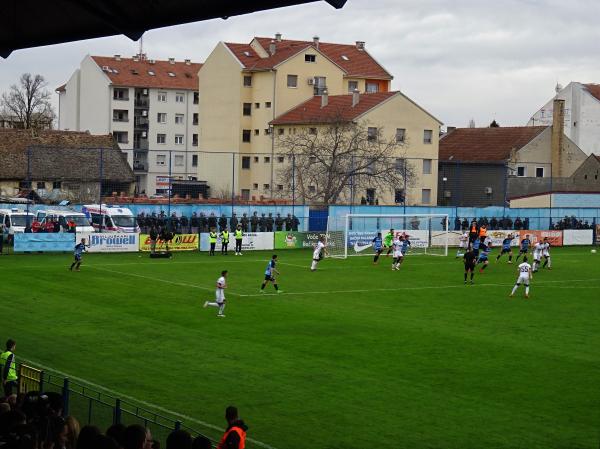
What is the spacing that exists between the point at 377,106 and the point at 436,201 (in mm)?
10357

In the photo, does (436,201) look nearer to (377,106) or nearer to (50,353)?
(377,106)

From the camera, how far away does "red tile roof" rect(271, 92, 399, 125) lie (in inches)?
3469

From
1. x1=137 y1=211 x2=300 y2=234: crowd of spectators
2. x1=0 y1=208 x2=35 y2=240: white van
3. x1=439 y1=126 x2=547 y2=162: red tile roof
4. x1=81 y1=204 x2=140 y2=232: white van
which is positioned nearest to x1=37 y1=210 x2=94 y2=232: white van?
x1=81 y1=204 x2=140 y2=232: white van

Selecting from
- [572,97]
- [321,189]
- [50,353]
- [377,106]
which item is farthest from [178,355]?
[572,97]

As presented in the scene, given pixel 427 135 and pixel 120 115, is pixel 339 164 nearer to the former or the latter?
pixel 427 135

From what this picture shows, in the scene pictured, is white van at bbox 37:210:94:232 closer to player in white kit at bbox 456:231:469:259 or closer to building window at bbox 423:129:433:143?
player in white kit at bbox 456:231:469:259

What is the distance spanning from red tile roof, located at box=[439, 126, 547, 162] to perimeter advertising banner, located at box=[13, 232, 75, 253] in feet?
158

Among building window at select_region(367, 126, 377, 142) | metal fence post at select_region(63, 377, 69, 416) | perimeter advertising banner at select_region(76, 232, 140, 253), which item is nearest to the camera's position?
metal fence post at select_region(63, 377, 69, 416)

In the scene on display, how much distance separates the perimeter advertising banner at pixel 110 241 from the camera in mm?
56500

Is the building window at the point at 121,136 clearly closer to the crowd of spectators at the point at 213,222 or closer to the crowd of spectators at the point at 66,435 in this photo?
the crowd of spectators at the point at 213,222

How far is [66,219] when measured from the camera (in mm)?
60094

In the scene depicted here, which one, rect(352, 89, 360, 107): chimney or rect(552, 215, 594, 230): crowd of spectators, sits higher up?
rect(352, 89, 360, 107): chimney

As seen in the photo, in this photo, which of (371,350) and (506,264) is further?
(506,264)

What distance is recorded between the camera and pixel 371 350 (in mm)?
28609
